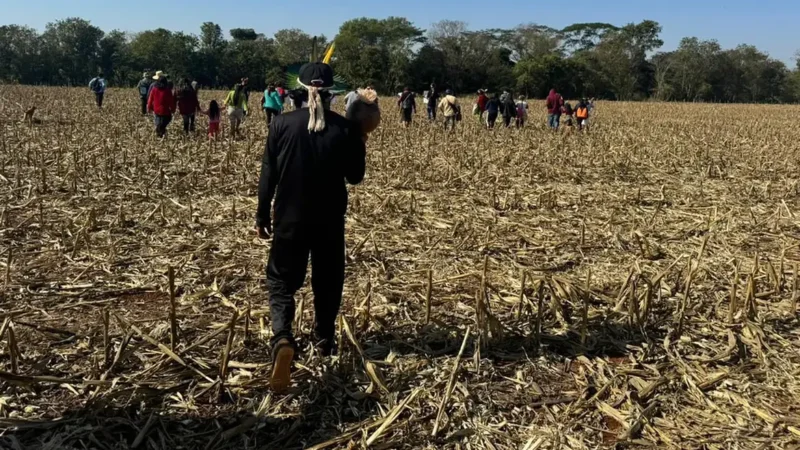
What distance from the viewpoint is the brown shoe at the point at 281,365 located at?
3.31 meters

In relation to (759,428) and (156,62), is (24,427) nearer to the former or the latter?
(759,428)

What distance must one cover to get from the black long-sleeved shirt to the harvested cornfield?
75 cm

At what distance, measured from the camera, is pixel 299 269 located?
355cm

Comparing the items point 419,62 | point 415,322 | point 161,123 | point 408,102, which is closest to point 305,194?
point 415,322

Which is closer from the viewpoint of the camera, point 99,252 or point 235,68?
point 99,252

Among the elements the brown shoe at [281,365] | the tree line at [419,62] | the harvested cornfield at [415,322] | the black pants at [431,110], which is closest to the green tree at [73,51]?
the tree line at [419,62]

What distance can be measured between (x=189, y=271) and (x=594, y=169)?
8019 mm

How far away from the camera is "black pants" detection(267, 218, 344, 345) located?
138 inches

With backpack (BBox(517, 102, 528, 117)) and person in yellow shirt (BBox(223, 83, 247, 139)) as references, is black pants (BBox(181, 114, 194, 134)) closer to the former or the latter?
person in yellow shirt (BBox(223, 83, 247, 139))

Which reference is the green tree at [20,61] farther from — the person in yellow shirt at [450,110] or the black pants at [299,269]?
the black pants at [299,269]

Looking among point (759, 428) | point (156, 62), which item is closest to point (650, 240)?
point (759, 428)

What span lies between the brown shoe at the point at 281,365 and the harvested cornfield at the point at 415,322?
114 millimetres

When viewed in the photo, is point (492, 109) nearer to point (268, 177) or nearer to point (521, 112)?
point (521, 112)

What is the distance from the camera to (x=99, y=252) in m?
5.57
